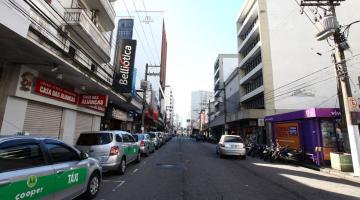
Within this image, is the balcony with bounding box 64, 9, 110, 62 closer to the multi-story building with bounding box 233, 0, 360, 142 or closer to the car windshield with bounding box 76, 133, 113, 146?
the car windshield with bounding box 76, 133, 113, 146

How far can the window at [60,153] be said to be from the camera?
566 cm

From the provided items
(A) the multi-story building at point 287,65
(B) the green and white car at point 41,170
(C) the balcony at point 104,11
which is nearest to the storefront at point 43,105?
(B) the green and white car at point 41,170

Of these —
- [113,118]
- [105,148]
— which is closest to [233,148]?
[105,148]

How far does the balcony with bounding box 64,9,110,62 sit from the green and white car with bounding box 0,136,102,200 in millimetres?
11020

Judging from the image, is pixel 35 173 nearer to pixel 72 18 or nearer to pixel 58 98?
pixel 58 98

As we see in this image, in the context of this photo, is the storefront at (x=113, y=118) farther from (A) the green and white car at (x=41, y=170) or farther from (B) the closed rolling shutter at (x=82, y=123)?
(A) the green and white car at (x=41, y=170)

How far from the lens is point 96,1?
61.8ft

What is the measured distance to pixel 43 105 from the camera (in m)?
13.0

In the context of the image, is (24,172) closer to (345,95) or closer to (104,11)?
(345,95)

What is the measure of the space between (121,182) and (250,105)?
3814cm

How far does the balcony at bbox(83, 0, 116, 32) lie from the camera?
19144mm

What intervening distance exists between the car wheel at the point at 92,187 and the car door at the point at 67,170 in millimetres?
314

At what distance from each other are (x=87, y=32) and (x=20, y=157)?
13.2 m

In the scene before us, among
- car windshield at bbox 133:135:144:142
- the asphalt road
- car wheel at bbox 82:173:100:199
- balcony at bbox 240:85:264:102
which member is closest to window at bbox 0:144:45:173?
car wheel at bbox 82:173:100:199
